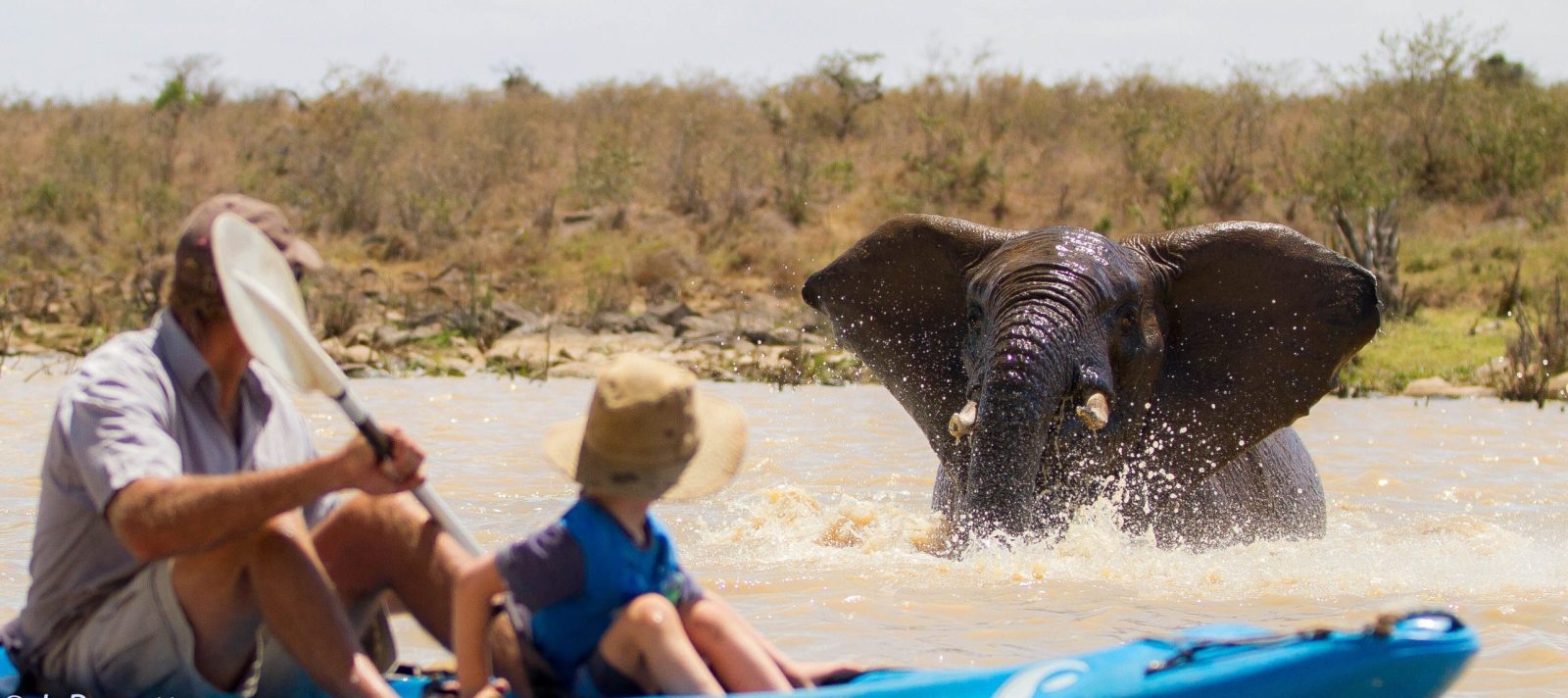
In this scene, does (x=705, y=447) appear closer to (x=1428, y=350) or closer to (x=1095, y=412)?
(x=1095, y=412)

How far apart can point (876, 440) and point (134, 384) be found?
26.8ft

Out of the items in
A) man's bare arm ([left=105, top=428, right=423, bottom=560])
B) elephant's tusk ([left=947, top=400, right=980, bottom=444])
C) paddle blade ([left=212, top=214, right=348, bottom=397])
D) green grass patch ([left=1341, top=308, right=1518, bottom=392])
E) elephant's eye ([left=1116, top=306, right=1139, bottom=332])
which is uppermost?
paddle blade ([left=212, top=214, right=348, bottom=397])

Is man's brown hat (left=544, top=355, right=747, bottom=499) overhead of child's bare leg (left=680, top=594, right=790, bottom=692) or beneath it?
overhead

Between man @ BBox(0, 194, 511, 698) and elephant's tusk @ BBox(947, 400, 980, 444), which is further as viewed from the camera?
elephant's tusk @ BBox(947, 400, 980, 444)

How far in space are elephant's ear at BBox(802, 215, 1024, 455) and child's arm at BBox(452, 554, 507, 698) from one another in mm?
3382

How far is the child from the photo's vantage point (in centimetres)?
303

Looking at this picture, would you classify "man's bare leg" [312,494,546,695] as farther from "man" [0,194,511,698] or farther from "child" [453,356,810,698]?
"child" [453,356,810,698]

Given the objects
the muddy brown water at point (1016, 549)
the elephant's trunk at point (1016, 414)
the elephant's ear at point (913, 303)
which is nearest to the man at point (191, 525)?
the muddy brown water at point (1016, 549)

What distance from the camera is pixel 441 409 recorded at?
38.6 feet

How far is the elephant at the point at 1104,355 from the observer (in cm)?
548

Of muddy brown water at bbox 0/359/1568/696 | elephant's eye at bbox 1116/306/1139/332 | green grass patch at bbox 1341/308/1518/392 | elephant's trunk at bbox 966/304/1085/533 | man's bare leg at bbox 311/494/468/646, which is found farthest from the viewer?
green grass patch at bbox 1341/308/1518/392

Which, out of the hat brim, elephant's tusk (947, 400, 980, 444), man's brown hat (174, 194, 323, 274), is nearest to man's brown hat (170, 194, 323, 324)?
man's brown hat (174, 194, 323, 274)

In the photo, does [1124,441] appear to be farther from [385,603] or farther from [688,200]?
A: [688,200]

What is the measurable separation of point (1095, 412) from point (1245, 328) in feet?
3.83
